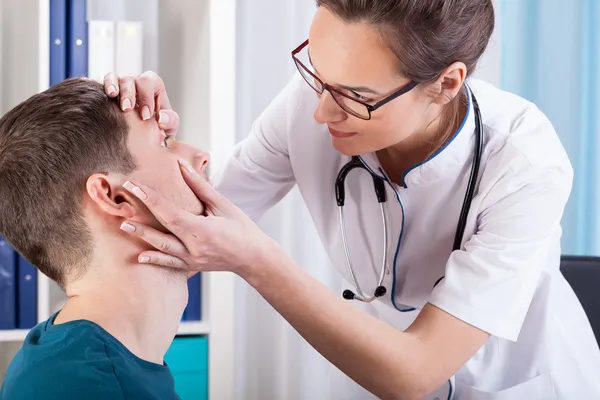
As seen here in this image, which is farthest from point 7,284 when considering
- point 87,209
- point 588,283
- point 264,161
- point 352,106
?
point 588,283

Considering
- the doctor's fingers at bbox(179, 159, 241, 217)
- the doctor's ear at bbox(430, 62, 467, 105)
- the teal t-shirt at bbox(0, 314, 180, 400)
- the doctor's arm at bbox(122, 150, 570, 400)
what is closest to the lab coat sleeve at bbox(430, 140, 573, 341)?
the doctor's arm at bbox(122, 150, 570, 400)

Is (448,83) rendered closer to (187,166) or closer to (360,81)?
(360,81)

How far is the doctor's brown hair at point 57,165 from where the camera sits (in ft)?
3.34

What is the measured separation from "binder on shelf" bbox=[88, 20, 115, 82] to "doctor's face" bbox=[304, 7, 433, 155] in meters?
0.78

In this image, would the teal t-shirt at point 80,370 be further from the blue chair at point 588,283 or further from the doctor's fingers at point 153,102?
the blue chair at point 588,283

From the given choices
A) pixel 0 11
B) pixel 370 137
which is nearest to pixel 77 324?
pixel 370 137

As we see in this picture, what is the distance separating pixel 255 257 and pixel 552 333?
705 millimetres

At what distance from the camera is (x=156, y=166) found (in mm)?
1087

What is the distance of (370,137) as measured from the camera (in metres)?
1.18

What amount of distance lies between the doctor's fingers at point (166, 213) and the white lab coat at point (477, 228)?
0.47 metres

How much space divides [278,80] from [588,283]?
1095 millimetres

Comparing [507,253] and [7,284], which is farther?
[7,284]

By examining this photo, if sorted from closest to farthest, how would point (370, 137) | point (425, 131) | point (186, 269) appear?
point (186, 269) → point (370, 137) → point (425, 131)

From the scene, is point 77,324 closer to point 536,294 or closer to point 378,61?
point 378,61
